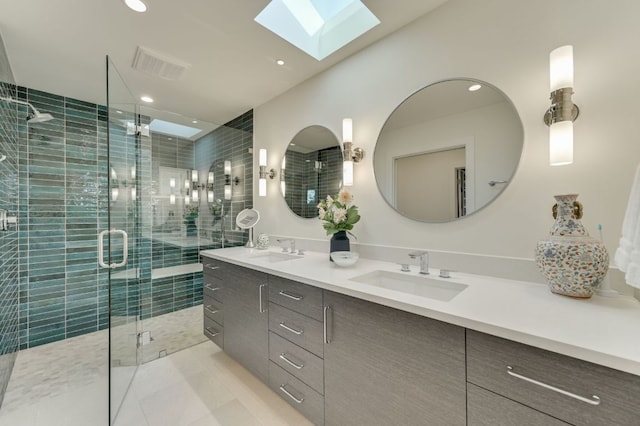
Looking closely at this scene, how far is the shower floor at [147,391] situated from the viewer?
145 cm

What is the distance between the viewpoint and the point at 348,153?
1.82 m

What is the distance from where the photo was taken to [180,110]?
2850mm

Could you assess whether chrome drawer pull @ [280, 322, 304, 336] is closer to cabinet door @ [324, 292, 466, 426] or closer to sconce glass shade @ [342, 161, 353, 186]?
cabinet door @ [324, 292, 466, 426]

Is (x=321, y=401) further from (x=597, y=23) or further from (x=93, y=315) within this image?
(x=93, y=315)

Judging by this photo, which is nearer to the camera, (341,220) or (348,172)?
(341,220)

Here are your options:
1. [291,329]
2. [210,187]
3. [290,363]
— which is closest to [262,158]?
[210,187]

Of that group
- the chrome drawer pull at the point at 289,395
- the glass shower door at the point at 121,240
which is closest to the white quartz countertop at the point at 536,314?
the chrome drawer pull at the point at 289,395

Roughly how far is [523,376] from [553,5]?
5.18 ft

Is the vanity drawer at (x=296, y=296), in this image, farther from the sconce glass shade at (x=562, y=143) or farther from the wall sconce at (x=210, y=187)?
the wall sconce at (x=210, y=187)

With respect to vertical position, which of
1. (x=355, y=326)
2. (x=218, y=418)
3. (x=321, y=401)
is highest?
(x=355, y=326)

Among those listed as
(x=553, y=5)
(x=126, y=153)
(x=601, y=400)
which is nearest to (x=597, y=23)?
(x=553, y=5)

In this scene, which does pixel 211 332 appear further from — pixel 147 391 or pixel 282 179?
pixel 282 179

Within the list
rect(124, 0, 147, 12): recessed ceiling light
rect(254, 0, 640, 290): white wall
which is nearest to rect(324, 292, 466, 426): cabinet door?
rect(254, 0, 640, 290): white wall

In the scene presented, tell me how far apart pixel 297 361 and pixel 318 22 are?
7.91 feet
